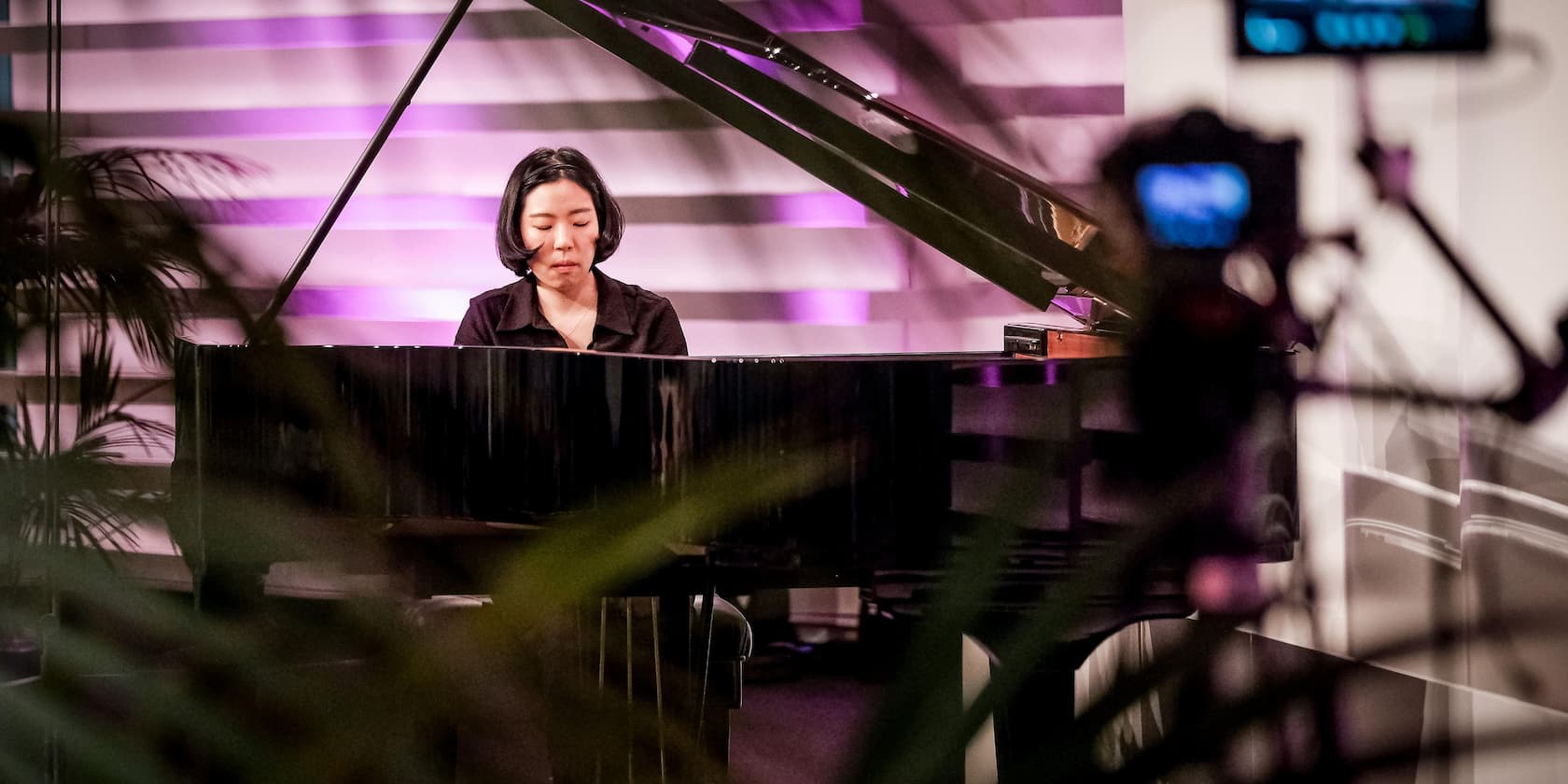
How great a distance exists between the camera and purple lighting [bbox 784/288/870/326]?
10.1ft

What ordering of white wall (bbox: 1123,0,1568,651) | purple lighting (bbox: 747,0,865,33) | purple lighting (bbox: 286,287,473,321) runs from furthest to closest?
purple lighting (bbox: 286,287,473,321) → purple lighting (bbox: 747,0,865,33) → white wall (bbox: 1123,0,1568,651)

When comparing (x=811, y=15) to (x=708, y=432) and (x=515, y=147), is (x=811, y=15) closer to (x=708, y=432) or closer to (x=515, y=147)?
(x=515, y=147)

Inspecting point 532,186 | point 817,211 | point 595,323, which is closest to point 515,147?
point 817,211

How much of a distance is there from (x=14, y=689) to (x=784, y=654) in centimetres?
264

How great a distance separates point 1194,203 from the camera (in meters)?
0.47

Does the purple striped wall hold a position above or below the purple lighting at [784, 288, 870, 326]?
above

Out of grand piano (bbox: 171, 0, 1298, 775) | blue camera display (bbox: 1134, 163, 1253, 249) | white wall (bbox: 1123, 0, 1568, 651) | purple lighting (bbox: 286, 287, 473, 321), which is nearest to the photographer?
blue camera display (bbox: 1134, 163, 1253, 249)

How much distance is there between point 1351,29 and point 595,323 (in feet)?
5.33

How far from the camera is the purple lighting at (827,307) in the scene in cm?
307

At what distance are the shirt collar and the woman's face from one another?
0.18 feet

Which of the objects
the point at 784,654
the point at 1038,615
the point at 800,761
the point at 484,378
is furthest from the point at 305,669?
the point at 784,654

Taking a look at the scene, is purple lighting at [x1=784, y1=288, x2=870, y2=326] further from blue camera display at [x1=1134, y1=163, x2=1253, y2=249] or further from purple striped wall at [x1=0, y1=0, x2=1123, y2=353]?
blue camera display at [x1=1134, y1=163, x2=1253, y2=249]

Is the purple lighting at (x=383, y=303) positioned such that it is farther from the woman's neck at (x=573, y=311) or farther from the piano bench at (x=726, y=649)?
the piano bench at (x=726, y=649)

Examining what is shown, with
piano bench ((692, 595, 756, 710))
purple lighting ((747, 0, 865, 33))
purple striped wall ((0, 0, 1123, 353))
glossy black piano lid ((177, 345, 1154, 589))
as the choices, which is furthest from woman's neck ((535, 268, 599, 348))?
purple lighting ((747, 0, 865, 33))
